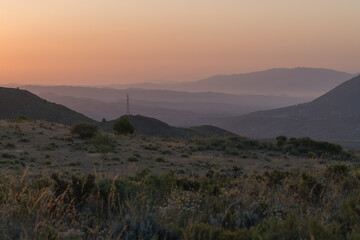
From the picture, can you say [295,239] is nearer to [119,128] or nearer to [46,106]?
[119,128]

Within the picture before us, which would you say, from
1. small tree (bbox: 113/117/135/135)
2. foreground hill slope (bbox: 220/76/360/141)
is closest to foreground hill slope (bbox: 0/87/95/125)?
small tree (bbox: 113/117/135/135)

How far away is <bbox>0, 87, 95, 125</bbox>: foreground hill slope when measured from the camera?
73000mm

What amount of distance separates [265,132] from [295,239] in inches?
6849

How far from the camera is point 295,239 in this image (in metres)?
4.10

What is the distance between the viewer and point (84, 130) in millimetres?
31094

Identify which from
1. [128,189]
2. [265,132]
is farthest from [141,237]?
[265,132]

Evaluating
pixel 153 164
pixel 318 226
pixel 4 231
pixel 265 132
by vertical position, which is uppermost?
pixel 318 226

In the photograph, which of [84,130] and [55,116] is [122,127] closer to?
[84,130]

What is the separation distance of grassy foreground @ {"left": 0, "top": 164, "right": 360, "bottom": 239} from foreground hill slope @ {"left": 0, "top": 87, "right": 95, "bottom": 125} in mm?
68199

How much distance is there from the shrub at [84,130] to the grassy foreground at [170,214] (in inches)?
947

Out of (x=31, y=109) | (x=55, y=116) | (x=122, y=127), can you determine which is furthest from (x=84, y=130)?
(x=31, y=109)

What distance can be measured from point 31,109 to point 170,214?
7901 centimetres

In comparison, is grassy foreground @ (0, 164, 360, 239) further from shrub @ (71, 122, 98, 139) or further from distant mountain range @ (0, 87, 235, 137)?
distant mountain range @ (0, 87, 235, 137)

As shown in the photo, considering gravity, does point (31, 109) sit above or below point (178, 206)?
below
